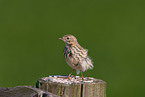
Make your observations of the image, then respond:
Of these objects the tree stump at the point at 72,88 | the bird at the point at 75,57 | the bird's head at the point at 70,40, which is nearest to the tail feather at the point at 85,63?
the bird at the point at 75,57

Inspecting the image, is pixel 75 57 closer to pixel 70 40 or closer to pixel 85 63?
pixel 85 63

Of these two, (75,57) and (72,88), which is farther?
(75,57)

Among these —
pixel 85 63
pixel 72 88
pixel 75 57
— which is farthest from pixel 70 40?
pixel 72 88

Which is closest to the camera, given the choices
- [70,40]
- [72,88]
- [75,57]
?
[72,88]

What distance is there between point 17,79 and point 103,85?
3971mm

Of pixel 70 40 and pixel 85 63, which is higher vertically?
pixel 70 40

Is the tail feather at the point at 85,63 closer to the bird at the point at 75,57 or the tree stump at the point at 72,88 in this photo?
the bird at the point at 75,57

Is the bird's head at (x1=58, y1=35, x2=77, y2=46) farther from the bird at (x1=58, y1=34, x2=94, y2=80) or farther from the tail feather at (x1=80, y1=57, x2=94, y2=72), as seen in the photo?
the tail feather at (x1=80, y1=57, x2=94, y2=72)

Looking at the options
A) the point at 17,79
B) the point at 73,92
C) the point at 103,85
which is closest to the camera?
the point at 73,92

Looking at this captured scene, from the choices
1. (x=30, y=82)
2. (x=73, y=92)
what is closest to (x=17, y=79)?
(x=30, y=82)

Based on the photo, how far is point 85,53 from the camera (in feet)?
15.7

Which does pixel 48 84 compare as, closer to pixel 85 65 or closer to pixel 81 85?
pixel 81 85

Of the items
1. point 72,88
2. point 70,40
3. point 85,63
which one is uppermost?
point 70,40

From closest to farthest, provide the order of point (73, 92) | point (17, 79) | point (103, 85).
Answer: point (73, 92) → point (103, 85) → point (17, 79)
